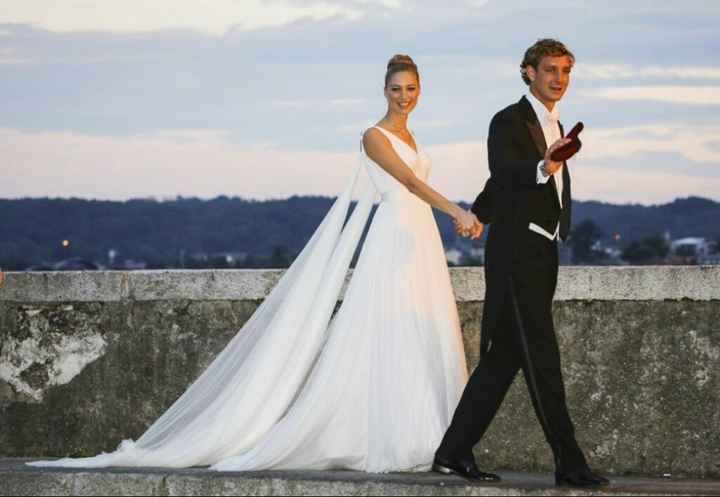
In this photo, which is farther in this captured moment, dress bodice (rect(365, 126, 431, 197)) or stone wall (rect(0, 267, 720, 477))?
stone wall (rect(0, 267, 720, 477))

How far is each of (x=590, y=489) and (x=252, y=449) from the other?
166 centimetres

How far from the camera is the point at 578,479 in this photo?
6.14 metres

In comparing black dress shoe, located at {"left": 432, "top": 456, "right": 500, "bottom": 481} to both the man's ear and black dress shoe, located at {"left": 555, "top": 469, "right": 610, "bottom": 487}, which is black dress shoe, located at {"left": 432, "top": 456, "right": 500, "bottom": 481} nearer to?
black dress shoe, located at {"left": 555, "top": 469, "right": 610, "bottom": 487}

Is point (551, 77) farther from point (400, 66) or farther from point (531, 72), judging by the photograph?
point (400, 66)

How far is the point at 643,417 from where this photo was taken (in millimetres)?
7273

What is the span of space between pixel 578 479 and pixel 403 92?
2.01m

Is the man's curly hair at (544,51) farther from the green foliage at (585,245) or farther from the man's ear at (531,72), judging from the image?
the green foliage at (585,245)

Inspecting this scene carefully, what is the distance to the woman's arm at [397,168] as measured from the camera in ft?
21.9

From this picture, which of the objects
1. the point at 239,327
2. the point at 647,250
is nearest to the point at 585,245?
the point at 647,250

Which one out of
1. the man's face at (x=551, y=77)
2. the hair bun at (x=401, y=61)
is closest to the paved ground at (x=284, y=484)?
the man's face at (x=551, y=77)

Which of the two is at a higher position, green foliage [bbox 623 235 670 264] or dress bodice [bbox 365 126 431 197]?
green foliage [bbox 623 235 670 264]

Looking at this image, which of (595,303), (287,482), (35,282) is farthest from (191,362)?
(595,303)

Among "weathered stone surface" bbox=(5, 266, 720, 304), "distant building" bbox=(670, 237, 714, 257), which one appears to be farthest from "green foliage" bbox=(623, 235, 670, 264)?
"weathered stone surface" bbox=(5, 266, 720, 304)

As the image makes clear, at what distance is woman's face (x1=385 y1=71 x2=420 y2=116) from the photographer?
6922 millimetres
